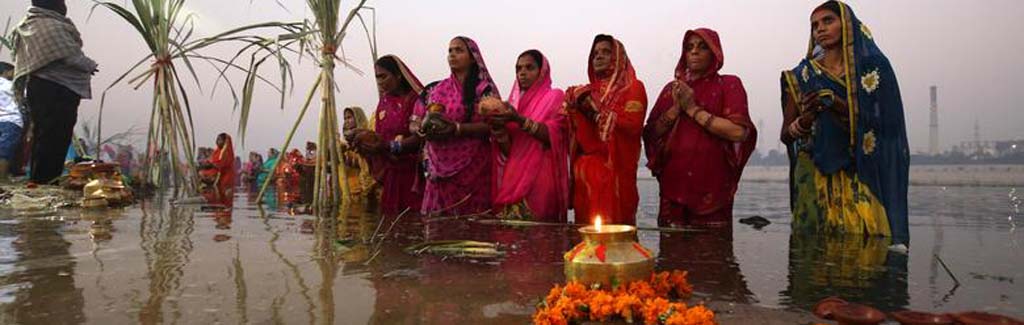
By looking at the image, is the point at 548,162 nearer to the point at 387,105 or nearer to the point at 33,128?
the point at 387,105

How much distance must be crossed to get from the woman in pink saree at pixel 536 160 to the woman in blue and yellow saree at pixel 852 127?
5.61 ft

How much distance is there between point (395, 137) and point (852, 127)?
12.9 ft

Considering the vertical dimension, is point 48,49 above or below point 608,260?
above

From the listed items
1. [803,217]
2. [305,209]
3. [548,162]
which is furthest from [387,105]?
[803,217]

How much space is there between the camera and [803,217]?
13.1 feet

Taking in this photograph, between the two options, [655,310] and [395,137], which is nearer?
[655,310]

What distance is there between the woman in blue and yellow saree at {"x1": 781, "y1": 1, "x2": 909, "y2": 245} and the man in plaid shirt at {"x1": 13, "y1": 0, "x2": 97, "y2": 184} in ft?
24.3

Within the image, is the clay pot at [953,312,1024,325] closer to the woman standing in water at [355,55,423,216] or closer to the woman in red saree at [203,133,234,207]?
the woman standing in water at [355,55,423,216]

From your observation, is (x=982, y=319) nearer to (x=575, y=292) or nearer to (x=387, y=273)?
(x=575, y=292)

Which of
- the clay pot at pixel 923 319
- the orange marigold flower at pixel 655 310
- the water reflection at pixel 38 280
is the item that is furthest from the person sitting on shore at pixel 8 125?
the clay pot at pixel 923 319

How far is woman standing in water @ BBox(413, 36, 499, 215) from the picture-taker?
16.7ft

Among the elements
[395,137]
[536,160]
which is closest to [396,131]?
[395,137]

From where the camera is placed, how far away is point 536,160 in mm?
4617

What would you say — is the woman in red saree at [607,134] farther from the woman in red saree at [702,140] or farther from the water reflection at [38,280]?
the water reflection at [38,280]
